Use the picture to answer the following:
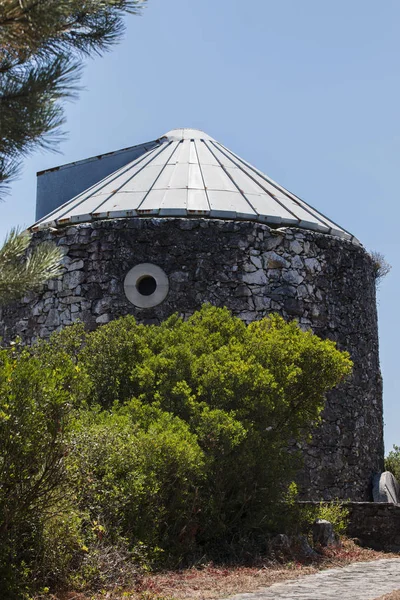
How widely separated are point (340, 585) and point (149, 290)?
6.10m

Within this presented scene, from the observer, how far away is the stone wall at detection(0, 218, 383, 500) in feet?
39.8

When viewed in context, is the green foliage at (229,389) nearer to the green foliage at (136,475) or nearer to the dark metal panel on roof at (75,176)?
the green foliage at (136,475)

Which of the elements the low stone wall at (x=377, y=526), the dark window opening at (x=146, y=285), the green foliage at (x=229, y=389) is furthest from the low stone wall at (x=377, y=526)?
the dark window opening at (x=146, y=285)

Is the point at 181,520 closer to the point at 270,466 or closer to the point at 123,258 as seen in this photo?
the point at 270,466

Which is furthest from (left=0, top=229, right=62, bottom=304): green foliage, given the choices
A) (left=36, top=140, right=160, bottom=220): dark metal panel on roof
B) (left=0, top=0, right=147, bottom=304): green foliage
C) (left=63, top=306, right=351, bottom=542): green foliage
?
(left=36, top=140, right=160, bottom=220): dark metal panel on roof

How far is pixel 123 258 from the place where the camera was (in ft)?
40.4

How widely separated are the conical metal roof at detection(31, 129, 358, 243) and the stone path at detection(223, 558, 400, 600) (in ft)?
19.5

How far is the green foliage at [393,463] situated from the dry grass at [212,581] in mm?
6180

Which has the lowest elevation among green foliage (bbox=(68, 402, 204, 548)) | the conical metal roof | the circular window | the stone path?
the stone path

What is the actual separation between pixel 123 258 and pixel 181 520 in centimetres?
513

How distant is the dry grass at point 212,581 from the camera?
643 cm

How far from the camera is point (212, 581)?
7.30 meters

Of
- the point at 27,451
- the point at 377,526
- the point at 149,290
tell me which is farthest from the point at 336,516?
the point at 27,451

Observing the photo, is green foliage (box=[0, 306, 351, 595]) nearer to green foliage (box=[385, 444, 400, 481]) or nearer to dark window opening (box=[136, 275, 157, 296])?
dark window opening (box=[136, 275, 157, 296])
